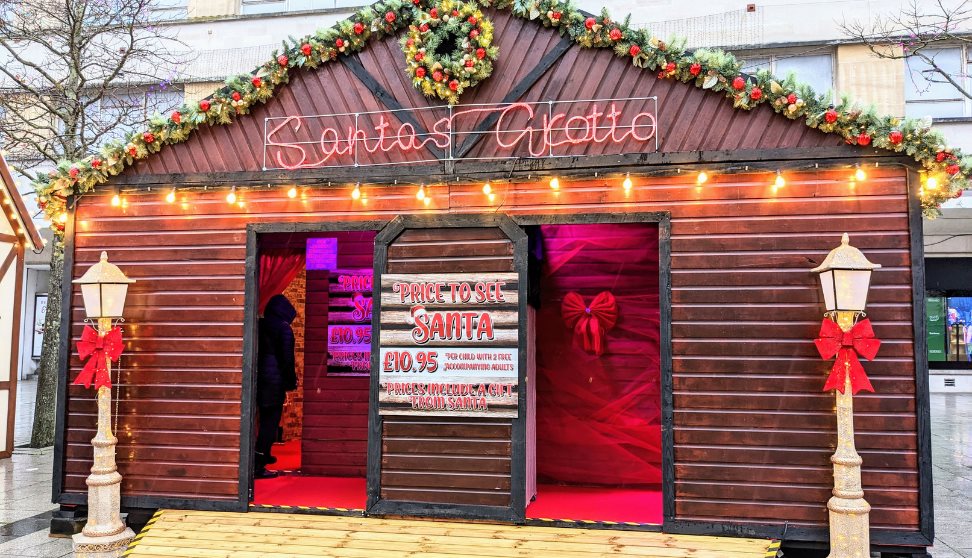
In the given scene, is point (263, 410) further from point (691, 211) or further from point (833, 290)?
point (833, 290)

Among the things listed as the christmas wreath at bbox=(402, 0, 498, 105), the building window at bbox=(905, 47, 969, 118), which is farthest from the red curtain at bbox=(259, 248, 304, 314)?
the building window at bbox=(905, 47, 969, 118)

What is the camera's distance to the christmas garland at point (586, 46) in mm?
5527

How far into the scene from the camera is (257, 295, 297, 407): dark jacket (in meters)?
7.79

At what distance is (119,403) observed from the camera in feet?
22.1

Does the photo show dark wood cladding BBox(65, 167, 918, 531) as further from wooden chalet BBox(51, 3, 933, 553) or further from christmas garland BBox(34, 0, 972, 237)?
christmas garland BBox(34, 0, 972, 237)

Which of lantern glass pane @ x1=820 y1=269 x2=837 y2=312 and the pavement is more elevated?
lantern glass pane @ x1=820 y1=269 x2=837 y2=312

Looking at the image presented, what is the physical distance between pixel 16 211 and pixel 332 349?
585 cm

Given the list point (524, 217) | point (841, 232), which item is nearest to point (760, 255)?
point (841, 232)

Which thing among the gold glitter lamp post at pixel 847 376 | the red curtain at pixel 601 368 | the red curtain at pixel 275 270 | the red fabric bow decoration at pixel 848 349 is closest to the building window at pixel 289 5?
the red curtain at pixel 275 270

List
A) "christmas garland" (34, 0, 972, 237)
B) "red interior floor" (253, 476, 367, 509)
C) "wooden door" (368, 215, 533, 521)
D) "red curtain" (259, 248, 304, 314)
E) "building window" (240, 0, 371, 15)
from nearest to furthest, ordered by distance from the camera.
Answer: "christmas garland" (34, 0, 972, 237) < "wooden door" (368, 215, 533, 521) < "red interior floor" (253, 476, 367, 509) < "red curtain" (259, 248, 304, 314) < "building window" (240, 0, 371, 15)

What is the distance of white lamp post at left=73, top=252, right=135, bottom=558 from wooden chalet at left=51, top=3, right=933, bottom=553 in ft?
1.33

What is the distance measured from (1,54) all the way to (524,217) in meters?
14.9

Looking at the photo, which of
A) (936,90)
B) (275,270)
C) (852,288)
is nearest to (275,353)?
(275,270)

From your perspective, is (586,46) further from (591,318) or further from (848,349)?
(848,349)
